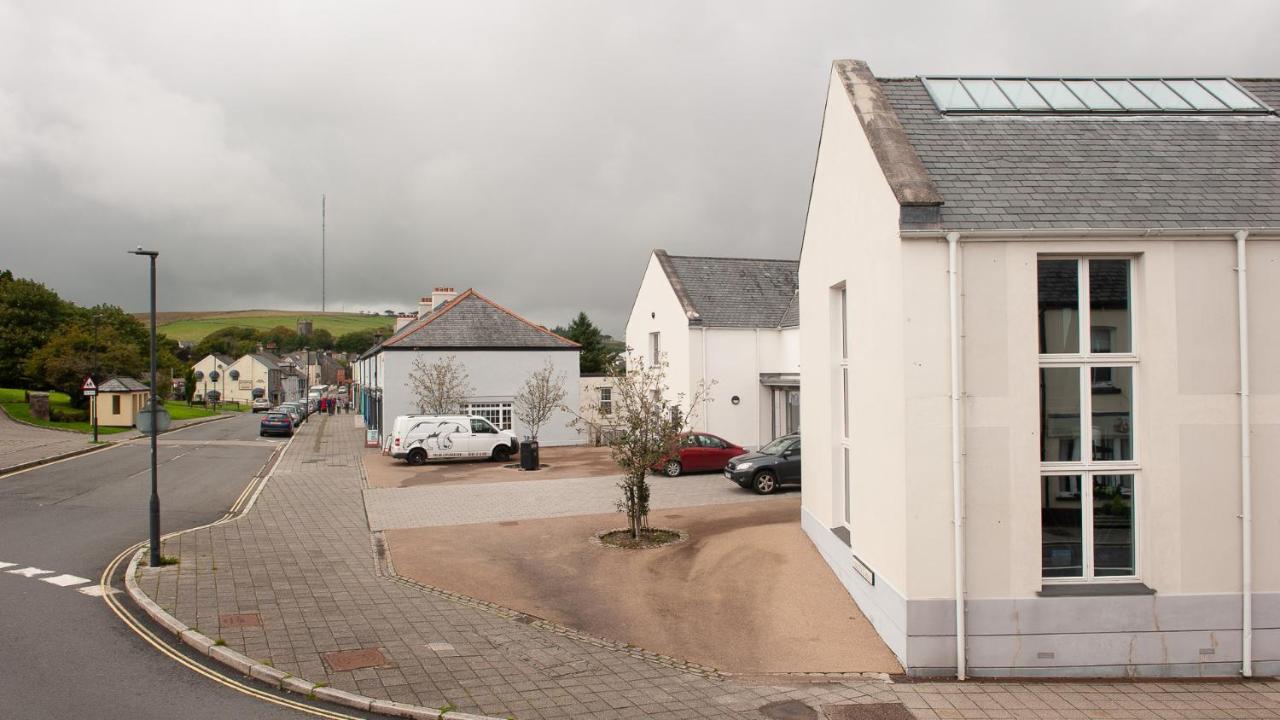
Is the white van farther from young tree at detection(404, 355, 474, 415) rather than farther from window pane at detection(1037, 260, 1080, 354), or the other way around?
window pane at detection(1037, 260, 1080, 354)

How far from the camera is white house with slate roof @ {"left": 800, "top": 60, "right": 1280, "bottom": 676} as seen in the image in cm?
842

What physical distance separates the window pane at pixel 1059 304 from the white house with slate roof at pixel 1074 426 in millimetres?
25

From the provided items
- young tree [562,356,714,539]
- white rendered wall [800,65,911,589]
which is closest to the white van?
young tree [562,356,714,539]

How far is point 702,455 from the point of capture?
76.6ft

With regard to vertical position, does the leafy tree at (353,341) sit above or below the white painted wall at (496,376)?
above

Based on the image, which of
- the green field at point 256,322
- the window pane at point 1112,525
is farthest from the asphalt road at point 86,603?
the green field at point 256,322

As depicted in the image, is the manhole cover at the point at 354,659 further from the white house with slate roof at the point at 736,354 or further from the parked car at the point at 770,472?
the white house with slate roof at the point at 736,354

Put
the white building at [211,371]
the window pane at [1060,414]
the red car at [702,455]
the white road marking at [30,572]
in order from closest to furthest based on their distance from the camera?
1. the window pane at [1060,414]
2. the white road marking at [30,572]
3. the red car at [702,455]
4. the white building at [211,371]

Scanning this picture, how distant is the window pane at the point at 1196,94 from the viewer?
1163cm

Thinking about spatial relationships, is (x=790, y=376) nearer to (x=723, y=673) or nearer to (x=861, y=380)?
(x=861, y=380)

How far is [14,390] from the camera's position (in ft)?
191

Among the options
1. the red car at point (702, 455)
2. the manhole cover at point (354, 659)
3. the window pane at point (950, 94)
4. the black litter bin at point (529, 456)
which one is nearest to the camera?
the manhole cover at point (354, 659)

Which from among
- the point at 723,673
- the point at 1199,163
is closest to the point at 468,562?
the point at 723,673

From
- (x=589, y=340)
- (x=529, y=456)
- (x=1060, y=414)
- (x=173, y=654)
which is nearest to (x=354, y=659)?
(x=173, y=654)
